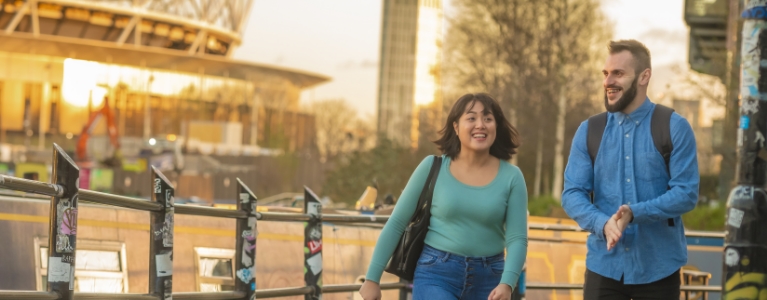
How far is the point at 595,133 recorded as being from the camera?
500cm

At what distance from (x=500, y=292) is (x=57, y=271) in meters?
1.87

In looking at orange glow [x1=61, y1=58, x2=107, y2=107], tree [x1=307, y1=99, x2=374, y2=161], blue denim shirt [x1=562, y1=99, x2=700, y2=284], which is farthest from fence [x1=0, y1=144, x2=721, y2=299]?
orange glow [x1=61, y1=58, x2=107, y2=107]

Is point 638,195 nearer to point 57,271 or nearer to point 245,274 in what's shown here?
point 57,271

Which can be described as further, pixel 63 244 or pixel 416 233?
pixel 416 233

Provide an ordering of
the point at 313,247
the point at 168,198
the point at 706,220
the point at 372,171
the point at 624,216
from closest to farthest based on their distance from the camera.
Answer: the point at 624,216 → the point at 168,198 → the point at 313,247 → the point at 706,220 → the point at 372,171

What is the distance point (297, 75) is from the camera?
127 m

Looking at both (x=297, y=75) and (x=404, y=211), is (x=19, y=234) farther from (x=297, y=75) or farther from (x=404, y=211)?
(x=297, y=75)

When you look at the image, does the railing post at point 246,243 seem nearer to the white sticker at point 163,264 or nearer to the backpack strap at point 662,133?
the white sticker at point 163,264

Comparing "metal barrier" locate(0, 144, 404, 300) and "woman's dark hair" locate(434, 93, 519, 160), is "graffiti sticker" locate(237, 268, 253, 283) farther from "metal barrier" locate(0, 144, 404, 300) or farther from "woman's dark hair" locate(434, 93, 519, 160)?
"woman's dark hair" locate(434, 93, 519, 160)

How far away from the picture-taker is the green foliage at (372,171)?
41812 millimetres

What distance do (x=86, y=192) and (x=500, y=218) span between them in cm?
182

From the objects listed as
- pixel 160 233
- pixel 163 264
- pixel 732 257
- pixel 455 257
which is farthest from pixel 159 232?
pixel 732 257

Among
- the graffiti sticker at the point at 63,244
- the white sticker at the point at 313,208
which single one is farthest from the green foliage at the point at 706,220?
the graffiti sticker at the point at 63,244

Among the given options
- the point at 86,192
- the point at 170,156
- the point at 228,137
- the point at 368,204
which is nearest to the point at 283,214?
the point at 86,192
